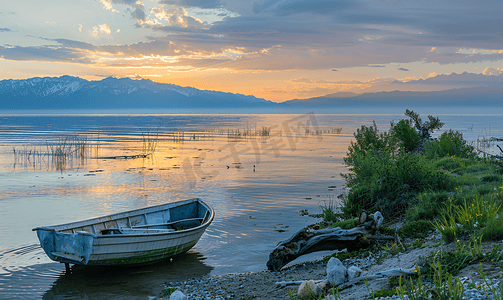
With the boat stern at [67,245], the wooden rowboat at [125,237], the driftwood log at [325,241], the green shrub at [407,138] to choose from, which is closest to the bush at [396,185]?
the driftwood log at [325,241]

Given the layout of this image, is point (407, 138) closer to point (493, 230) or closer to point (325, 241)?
point (325, 241)

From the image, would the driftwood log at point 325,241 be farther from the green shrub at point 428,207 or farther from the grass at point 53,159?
the grass at point 53,159

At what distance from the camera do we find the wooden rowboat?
10.3 m

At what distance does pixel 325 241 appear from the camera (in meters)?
10.4

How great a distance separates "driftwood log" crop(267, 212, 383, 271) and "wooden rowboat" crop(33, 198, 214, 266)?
3681mm

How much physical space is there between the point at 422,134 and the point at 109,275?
3036cm

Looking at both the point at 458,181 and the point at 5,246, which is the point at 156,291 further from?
the point at 458,181

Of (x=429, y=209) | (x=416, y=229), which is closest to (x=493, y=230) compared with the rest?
(x=416, y=229)

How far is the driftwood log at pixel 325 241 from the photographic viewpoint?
33.5 ft

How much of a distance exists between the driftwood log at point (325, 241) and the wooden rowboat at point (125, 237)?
12.1ft

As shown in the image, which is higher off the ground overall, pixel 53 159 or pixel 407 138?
pixel 407 138

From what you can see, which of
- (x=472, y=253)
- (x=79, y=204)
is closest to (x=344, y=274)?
(x=472, y=253)

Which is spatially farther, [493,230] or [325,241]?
[325,241]

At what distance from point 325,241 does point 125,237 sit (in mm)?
6063
